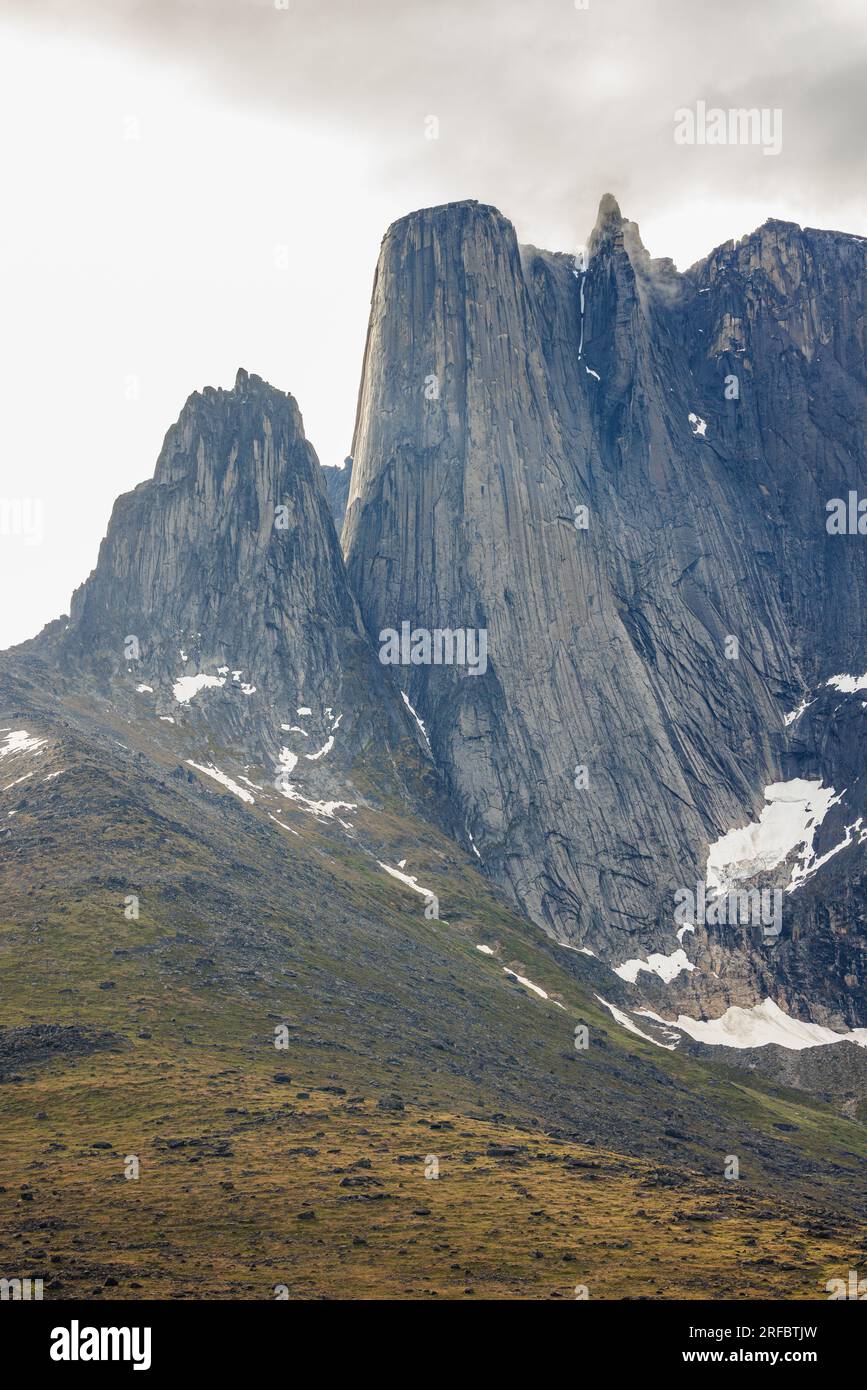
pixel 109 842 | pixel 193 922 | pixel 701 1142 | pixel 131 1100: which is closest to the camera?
pixel 131 1100

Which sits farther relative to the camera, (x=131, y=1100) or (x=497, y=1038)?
(x=497, y=1038)

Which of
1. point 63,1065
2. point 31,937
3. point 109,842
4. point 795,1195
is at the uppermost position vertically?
point 109,842

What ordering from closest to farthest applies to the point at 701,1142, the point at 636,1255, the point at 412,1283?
the point at 412,1283, the point at 636,1255, the point at 701,1142

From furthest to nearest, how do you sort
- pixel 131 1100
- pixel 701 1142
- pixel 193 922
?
pixel 193 922 < pixel 701 1142 < pixel 131 1100

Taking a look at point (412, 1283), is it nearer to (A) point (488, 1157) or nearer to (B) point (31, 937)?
(A) point (488, 1157)
